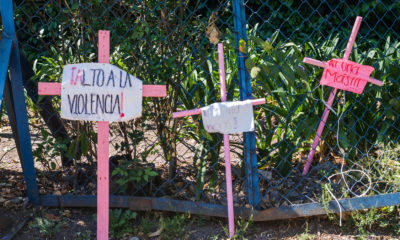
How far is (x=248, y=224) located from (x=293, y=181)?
1.88 feet

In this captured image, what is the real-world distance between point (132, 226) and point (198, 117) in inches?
29.0

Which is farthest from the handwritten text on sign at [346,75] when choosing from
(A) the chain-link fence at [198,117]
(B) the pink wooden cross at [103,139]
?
(B) the pink wooden cross at [103,139]

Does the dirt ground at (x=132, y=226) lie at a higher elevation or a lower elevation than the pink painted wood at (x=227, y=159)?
lower

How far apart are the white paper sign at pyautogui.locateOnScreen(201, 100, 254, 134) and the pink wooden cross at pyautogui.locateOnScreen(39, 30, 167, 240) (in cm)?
27

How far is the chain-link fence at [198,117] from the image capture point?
255cm

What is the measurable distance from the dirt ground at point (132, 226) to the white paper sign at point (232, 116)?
0.58 m

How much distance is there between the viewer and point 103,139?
7.20 ft

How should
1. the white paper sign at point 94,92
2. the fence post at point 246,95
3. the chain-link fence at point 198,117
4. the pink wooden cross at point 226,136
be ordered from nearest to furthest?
the white paper sign at point 94,92 < the pink wooden cross at point 226,136 < the fence post at point 246,95 < the chain-link fence at point 198,117

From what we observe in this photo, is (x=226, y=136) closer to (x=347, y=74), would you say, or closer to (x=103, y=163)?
(x=103, y=163)

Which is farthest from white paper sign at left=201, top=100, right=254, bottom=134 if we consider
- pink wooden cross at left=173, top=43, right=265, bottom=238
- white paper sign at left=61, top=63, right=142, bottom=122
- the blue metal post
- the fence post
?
the blue metal post

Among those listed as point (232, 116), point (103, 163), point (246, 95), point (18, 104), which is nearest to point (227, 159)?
point (232, 116)

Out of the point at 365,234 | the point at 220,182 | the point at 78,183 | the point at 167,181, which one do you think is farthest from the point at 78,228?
the point at 365,234

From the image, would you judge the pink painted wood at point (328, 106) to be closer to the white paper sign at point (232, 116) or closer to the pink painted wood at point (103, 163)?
the white paper sign at point (232, 116)

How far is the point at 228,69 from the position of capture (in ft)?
10.7
